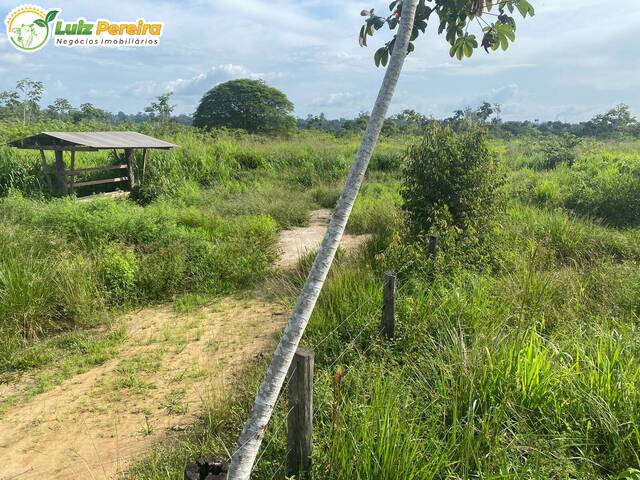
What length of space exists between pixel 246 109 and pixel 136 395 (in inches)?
1342

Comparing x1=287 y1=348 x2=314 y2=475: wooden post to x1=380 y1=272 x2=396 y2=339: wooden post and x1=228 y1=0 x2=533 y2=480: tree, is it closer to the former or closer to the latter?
x1=228 y1=0 x2=533 y2=480: tree

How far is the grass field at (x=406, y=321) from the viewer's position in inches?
87.7

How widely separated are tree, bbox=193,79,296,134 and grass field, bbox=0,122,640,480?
86.0 feet

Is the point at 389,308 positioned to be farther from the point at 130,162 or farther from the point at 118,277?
the point at 130,162

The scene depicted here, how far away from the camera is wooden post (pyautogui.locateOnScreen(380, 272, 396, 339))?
3.41m

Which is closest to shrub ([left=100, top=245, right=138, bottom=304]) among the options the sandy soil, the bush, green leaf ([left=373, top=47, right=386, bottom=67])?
the sandy soil

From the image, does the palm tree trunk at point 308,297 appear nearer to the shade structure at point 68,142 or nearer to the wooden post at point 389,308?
the wooden post at point 389,308

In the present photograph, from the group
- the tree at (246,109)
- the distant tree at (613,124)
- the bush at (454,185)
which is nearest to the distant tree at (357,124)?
the tree at (246,109)

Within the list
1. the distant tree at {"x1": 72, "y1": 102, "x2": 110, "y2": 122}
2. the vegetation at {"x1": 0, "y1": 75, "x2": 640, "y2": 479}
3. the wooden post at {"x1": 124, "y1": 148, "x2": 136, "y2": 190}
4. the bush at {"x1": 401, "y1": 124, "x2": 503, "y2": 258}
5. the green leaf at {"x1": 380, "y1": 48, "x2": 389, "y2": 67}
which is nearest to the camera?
the green leaf at {"x1": 380, "y1": 48, "x2": 389, "y2": 67}

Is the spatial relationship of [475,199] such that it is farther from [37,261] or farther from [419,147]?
[37,261]

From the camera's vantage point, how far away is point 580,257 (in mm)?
6199

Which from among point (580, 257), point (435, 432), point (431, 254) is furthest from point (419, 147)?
point (435, 432)

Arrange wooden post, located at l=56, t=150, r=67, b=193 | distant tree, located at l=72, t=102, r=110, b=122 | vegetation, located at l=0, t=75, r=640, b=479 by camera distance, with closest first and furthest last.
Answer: vegetation, located at l=0, t=75, r=640, b=479
wooden post, located at l=56, t=150, r=67, b=193
distant tree, located at l=72, t=102, r=110, b=122

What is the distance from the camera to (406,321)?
3678 millimetres
